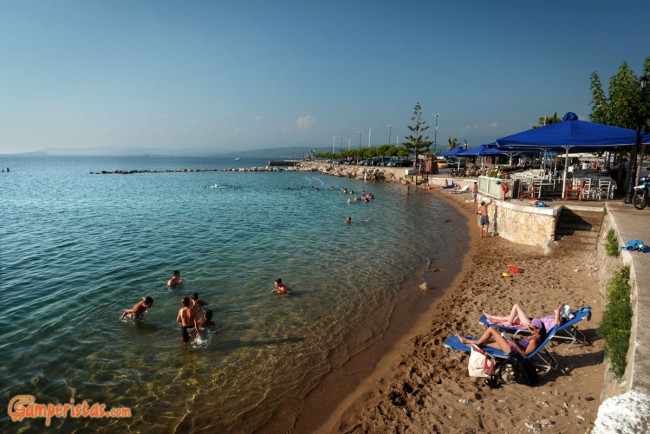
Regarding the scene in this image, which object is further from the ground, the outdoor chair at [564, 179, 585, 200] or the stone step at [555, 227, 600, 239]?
the outdoor chair at [564, 179, 585, 200]

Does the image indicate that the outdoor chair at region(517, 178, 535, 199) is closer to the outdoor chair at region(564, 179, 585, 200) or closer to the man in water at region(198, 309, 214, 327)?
the outdoor chair at region(564, 179, 585, 200)

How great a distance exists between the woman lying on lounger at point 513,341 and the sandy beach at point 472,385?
0.45 meters

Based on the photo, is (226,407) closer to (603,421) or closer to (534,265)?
(603,421)

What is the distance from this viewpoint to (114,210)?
2822 centimetres

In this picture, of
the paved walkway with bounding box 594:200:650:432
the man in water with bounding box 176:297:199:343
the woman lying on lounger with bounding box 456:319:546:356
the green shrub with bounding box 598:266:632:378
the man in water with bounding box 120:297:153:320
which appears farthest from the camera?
the man in water with bounding box 120:297:153:320

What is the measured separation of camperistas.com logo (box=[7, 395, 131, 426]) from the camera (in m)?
5.91

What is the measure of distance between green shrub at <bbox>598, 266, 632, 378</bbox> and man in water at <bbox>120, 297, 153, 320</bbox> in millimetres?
Answer: 9256

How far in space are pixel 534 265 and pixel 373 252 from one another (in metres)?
5.90

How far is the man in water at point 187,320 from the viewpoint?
7.98m

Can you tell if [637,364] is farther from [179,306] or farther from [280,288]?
[179,306]

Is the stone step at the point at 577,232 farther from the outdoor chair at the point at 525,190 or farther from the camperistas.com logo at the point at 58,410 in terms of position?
the camperistas.com logo at the point at 58,410

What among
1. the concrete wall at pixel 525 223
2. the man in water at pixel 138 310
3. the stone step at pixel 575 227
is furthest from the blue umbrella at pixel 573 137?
the man in water at pixel 138 310

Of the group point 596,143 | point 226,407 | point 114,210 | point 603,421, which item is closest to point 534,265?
point 596,143

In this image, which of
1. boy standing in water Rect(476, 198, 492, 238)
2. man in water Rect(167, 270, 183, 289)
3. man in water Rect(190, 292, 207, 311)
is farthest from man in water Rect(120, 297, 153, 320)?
boy standing in water Rect(476, 198, 492, 238)
